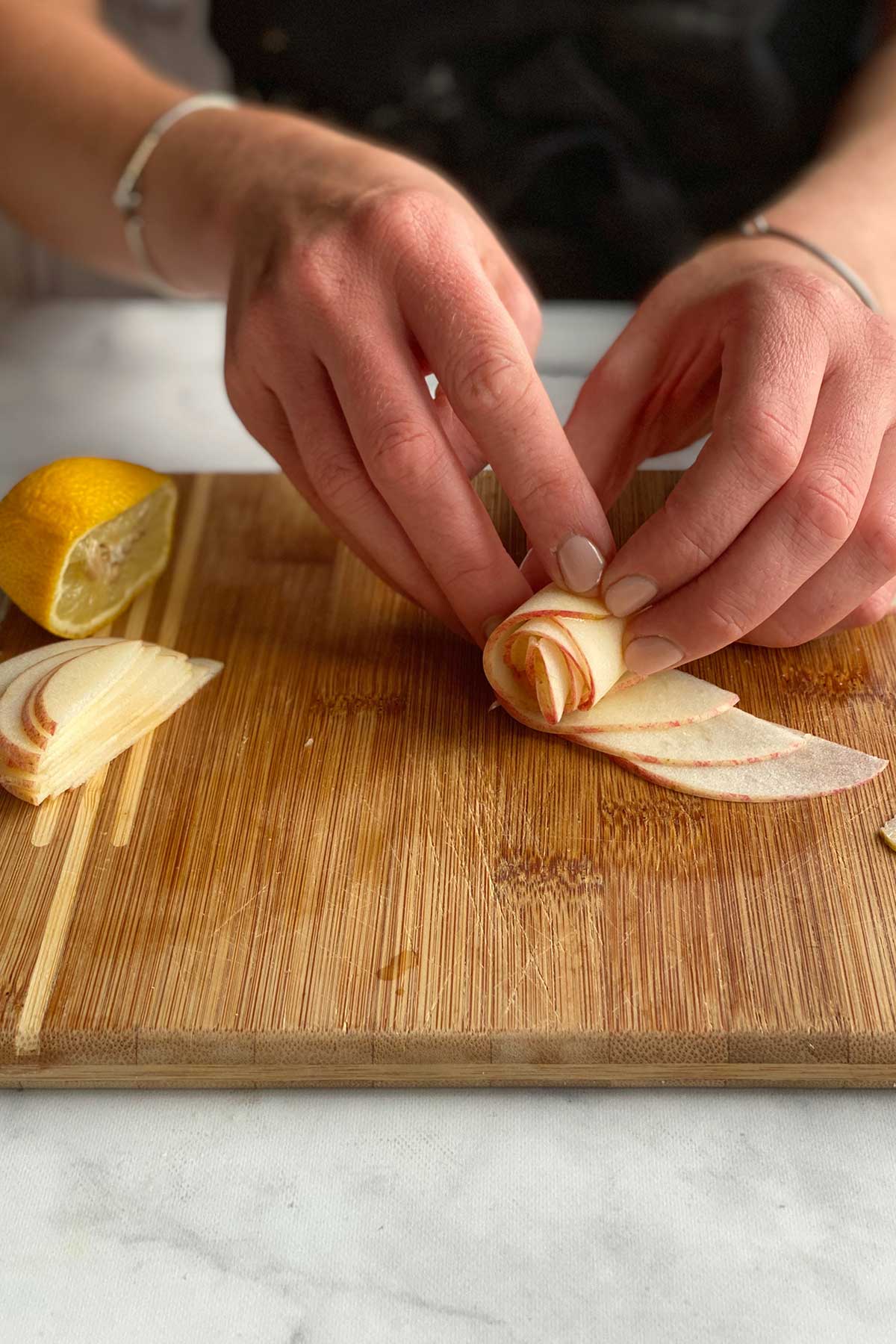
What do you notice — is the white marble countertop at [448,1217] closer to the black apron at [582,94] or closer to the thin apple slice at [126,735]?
the thin apple slice at [126,735]

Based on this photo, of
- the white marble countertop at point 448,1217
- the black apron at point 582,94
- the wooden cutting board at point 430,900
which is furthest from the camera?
the black apron at point 582,94

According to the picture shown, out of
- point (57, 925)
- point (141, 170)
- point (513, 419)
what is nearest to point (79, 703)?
point (57, 925)

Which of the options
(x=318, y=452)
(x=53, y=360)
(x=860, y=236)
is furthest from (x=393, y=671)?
(x=53, y=360)

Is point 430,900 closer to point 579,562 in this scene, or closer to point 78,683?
point 579,562

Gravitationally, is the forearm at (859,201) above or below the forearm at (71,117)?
below

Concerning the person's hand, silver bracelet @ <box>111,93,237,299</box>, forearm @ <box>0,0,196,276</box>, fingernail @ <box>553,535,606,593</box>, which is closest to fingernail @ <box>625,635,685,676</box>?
the person's hand

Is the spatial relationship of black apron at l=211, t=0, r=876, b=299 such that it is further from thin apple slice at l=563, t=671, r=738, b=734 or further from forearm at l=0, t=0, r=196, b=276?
thin apple slice at l=563, t=671, r=738, b=734

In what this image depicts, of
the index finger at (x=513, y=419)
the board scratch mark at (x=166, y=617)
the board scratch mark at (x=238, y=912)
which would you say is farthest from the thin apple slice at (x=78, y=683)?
the index finger at (x=513, y=419)
